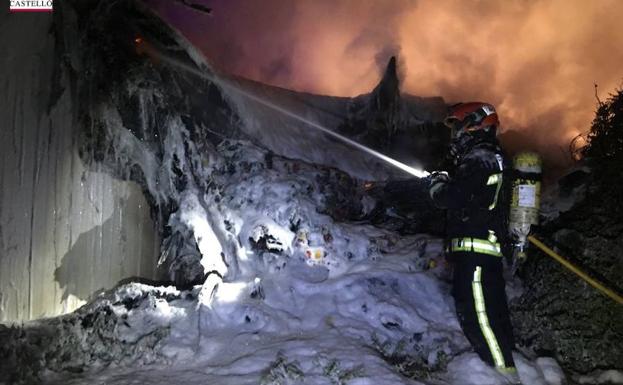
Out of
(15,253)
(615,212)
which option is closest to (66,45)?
(15,253)

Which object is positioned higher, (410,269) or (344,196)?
(344,196)

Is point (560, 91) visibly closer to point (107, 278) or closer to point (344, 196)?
point (344, 196)

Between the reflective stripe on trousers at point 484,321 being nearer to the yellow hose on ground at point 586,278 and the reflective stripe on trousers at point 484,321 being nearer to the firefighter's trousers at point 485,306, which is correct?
the firefighter's trousers at point 485,306

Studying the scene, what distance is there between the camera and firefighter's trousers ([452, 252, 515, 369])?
4.12m

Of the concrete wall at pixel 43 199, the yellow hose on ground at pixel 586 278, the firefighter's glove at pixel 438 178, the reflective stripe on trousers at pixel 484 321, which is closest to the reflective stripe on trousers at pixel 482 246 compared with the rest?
the reflective stripe on trousers at pixel 484 321

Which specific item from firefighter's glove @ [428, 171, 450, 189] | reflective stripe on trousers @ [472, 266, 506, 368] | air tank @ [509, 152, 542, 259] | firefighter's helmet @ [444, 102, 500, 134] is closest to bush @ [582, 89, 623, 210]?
air tank @ [509, 152, 542, 259]

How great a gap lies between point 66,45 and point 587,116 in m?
21.4

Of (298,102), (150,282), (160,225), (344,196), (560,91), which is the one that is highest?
(560,91)

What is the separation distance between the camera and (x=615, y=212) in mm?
5672

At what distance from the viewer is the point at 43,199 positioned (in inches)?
179

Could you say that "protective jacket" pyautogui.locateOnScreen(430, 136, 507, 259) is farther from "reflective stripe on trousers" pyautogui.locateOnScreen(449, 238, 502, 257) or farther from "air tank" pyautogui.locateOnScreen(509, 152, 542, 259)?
"air tank" pyautogui.locateOnScreen(509, 152, 542, 259)

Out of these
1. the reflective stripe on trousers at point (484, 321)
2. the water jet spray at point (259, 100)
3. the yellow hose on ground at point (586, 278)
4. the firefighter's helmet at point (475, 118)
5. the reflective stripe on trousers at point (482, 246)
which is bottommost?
the reflective stripe on trousers at point (484, 321)

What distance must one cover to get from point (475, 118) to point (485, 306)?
1.89 metres

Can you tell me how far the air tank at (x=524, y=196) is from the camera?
14.5 feet
